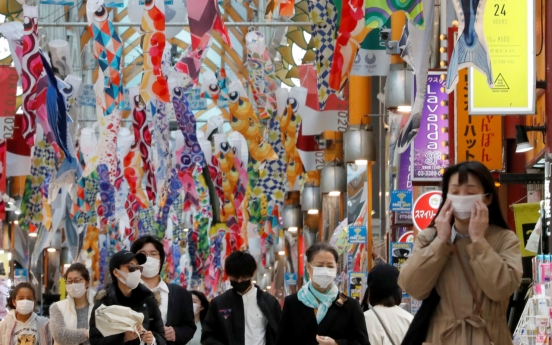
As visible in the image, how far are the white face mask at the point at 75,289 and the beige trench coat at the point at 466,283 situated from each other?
442cm

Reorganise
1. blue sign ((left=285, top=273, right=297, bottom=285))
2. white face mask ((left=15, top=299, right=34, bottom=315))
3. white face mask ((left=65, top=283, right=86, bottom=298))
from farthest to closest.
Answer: blue sign ((left=285, top=273, right=297, bottom=285)) < white face mask ((left=15, top=299, right=34, bottom=315)) < white face mask ((left=65, top=283, right=86, bottom=298))

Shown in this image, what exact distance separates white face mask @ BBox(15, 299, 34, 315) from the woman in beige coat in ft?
20.2

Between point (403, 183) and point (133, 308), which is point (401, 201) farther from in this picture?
point (133, 308)

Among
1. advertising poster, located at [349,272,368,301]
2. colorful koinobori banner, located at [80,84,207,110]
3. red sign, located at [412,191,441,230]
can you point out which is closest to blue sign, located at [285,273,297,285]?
colorful koinobori banner, located at [80,84,207,110]

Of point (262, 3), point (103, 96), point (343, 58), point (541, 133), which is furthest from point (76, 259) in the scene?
point (541, 133)

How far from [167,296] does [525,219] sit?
616cm

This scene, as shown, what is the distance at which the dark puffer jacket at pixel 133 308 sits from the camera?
688 cm

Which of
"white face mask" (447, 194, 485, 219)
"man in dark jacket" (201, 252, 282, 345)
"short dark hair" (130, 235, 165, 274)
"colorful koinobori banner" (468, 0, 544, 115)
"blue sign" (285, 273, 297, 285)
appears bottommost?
"blue sign" (285, 273, 297, 285)

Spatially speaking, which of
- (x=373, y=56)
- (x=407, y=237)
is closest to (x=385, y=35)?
(x=373, y=56)

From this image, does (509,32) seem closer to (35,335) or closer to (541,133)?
(541,133)

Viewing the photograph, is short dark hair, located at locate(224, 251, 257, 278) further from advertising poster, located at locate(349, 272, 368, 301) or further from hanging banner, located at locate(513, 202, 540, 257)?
advertising poster, located at locate(349, 272, 368, 301)

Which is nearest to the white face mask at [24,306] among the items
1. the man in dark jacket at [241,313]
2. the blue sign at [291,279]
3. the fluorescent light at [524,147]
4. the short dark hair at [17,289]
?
the short dark hair at [17,289]

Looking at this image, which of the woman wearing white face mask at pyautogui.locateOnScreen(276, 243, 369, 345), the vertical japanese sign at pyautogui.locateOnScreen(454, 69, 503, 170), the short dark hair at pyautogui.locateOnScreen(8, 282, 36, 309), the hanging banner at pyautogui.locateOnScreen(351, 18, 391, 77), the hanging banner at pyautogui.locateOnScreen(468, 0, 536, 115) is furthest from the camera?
the hanging banner at pyautogui.locateOnScreen(351, 18, 391, 77)

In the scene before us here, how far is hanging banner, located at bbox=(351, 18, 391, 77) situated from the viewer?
17406 mm
